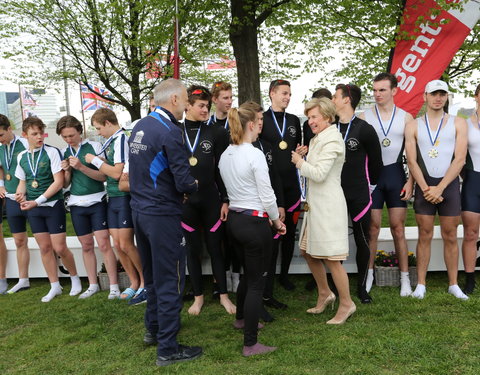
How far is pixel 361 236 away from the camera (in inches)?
149

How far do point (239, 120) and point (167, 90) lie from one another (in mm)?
523

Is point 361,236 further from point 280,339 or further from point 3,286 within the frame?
point 3,286

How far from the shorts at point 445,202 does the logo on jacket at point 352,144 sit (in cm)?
76

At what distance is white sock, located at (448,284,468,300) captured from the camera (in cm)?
376

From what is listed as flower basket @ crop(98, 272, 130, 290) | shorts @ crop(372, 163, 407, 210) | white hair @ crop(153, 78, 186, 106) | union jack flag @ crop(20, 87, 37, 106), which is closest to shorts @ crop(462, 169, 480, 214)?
shorts @ crop(372, 163, 407, 210)

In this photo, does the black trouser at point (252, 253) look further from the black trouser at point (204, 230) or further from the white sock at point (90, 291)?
the white sock at point (90, 291)

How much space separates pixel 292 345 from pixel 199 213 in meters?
1.34

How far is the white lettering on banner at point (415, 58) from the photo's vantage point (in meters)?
6.17

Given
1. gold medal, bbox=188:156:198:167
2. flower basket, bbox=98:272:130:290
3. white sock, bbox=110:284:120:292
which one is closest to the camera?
gold medal, bbox=188:156:198:167

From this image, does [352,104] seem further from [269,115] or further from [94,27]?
[94,27]

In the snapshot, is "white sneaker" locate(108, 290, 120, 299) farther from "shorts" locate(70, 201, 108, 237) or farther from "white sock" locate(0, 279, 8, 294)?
"white sock" locate(0, 279, 8, 294)

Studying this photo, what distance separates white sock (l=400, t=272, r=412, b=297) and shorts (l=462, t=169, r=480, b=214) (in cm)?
84

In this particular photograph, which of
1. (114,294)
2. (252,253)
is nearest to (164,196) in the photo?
(252,253)

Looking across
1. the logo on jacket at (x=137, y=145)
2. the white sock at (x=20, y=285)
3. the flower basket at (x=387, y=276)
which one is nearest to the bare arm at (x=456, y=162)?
the flower basket at (x=387, y=276)
